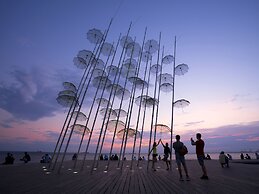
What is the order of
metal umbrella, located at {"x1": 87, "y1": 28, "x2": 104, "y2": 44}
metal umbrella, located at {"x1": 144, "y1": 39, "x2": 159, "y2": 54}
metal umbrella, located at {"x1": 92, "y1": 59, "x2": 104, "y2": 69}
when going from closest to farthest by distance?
metal umbrella, located at {"x1": 92, "y1": 59, "x2": 104, "y2": 69} < metal umbrella, located at {"x1": 87, "y1": 28, "x2": 104, "y2": 44} < metal umbrella, located at {"x1": 144, "y1": 39, "x2": 159, "y2": 54}

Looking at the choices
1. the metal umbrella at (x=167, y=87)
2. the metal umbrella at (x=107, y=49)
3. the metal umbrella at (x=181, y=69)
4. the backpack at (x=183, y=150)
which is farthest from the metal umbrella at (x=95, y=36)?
the backpack at (x=183, y=150)

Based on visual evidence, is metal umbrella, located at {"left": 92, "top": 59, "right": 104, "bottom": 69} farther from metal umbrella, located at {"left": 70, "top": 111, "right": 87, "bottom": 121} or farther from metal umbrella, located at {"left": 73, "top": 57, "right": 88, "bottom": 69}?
metal umbrella, located at {"left": 70, "top": 111, "right": 87, "bottom": 121}

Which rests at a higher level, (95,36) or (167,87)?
(95,36)

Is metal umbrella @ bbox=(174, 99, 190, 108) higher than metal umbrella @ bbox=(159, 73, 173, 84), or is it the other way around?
metal umbrella @ bbox=(159, 73, 173, 84)

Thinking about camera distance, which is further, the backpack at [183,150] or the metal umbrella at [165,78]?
the metal umbrella at [165,78]

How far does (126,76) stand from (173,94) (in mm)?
4624

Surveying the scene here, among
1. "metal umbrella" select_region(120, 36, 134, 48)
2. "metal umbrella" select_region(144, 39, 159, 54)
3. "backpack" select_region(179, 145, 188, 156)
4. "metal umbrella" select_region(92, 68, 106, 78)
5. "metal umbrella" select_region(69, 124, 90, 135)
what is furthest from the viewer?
"metal umbrella" select_region(144, 39, 159, 54)

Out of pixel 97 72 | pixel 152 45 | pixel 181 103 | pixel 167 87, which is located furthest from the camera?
pixel 152 45

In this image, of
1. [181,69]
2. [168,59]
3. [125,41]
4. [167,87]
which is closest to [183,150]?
[167,87]

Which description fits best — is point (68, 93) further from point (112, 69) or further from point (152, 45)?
point (152, 45)

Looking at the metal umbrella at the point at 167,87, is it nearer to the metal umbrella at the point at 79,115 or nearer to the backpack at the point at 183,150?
the metal umbrella at the point at 79,115

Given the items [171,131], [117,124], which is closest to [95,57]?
[117,124]

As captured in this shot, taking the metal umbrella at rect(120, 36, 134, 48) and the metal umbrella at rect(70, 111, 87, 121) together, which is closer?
the metal umbrella at rect(70, 111, 87, 121)

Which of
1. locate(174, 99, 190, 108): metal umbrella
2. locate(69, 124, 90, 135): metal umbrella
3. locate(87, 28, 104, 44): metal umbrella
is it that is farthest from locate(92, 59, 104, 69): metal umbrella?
locate(174, 99, 190, 108): metal umbrella
